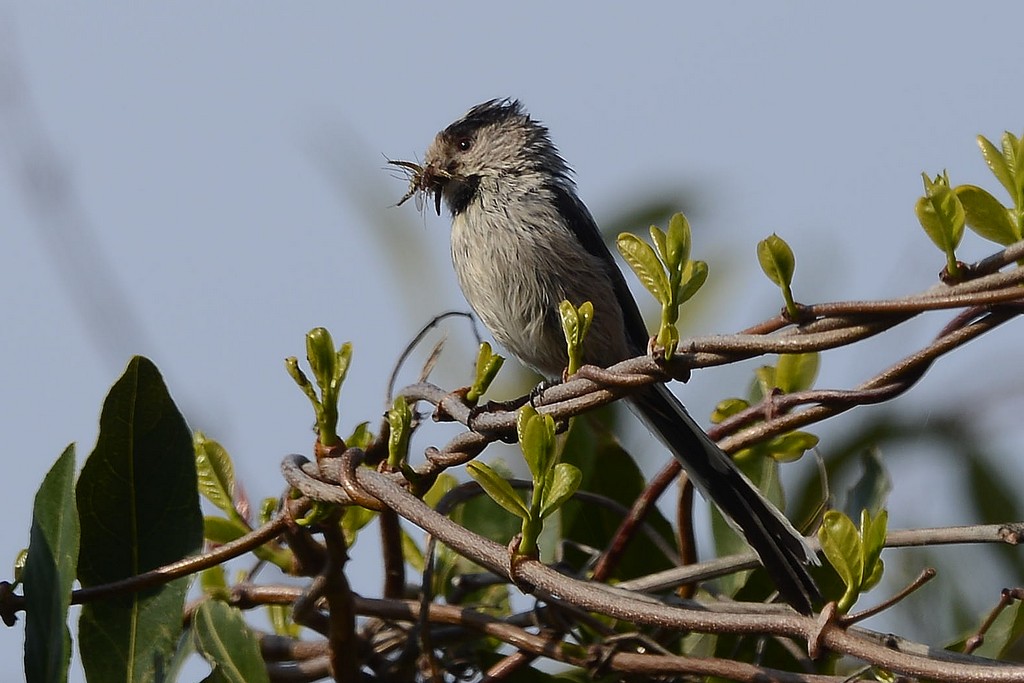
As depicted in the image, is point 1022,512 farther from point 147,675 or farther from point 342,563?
point 147,675

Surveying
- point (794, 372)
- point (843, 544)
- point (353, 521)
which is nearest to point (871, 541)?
point (843, 544)

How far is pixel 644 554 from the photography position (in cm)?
244

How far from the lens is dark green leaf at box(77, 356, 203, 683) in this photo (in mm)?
1939

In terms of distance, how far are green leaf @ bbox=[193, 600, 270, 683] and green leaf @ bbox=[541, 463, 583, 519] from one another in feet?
1.84

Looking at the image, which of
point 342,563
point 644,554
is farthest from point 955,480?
point 342,563

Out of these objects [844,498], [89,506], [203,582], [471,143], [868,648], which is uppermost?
[471,143]

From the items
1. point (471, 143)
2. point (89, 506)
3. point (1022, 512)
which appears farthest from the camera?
point (471, 143)

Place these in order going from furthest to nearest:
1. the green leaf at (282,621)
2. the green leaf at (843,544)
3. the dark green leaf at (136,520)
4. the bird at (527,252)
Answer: the bird at (527,252) < the green leaf at (282,621) < the dark green leaf at (136,520) < the green leaf at (843,544)

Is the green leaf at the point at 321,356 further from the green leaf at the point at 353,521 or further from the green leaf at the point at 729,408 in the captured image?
the green leaf at the point at 729,408

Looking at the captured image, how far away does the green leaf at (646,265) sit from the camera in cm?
173

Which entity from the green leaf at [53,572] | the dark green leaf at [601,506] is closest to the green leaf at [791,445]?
the dark green leaf at [601,506]

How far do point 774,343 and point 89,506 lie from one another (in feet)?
3.85

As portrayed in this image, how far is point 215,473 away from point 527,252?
139cm

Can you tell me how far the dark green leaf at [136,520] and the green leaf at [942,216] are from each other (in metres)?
1.20
